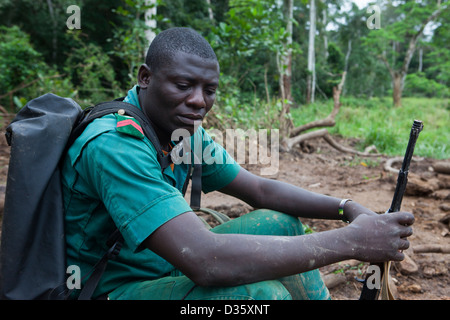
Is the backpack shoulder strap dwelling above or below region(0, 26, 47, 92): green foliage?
above

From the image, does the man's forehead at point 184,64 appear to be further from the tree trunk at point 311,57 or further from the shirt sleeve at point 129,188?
the tree trunk at point 311,57

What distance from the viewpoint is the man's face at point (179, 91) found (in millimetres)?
1377

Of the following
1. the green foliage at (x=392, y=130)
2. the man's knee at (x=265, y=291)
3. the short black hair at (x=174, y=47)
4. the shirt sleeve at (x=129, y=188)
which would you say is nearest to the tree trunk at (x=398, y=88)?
the green foliage at (x=392, y=130)

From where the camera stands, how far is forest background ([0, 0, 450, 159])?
19.0ft

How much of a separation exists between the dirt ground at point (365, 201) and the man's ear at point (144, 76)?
5.16ft

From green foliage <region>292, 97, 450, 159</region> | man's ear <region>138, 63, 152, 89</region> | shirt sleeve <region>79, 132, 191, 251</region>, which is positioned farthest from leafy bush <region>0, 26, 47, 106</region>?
shirt sleeve <region>79, 132, 191, 251</region>

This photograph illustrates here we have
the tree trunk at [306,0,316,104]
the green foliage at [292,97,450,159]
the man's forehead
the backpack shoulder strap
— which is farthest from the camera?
the tree trunk at [306,0,316,104]

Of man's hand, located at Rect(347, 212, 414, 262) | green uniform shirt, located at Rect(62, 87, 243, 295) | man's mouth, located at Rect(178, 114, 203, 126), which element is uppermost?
man's mouth, located at Rect(178, 114, 203, 126)

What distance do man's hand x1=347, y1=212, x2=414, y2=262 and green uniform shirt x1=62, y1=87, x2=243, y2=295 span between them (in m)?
0.64

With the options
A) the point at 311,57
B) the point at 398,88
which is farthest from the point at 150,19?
the point at 311,57

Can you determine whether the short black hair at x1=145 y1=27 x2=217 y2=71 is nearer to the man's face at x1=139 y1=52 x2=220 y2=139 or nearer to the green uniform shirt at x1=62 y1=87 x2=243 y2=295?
the man's face at x1=139 y1=52 x2=220 y2=139

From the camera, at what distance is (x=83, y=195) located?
1237 millimetres

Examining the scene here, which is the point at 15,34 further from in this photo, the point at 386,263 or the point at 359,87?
the point at 359,87

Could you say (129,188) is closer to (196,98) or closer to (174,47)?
(196,98)
